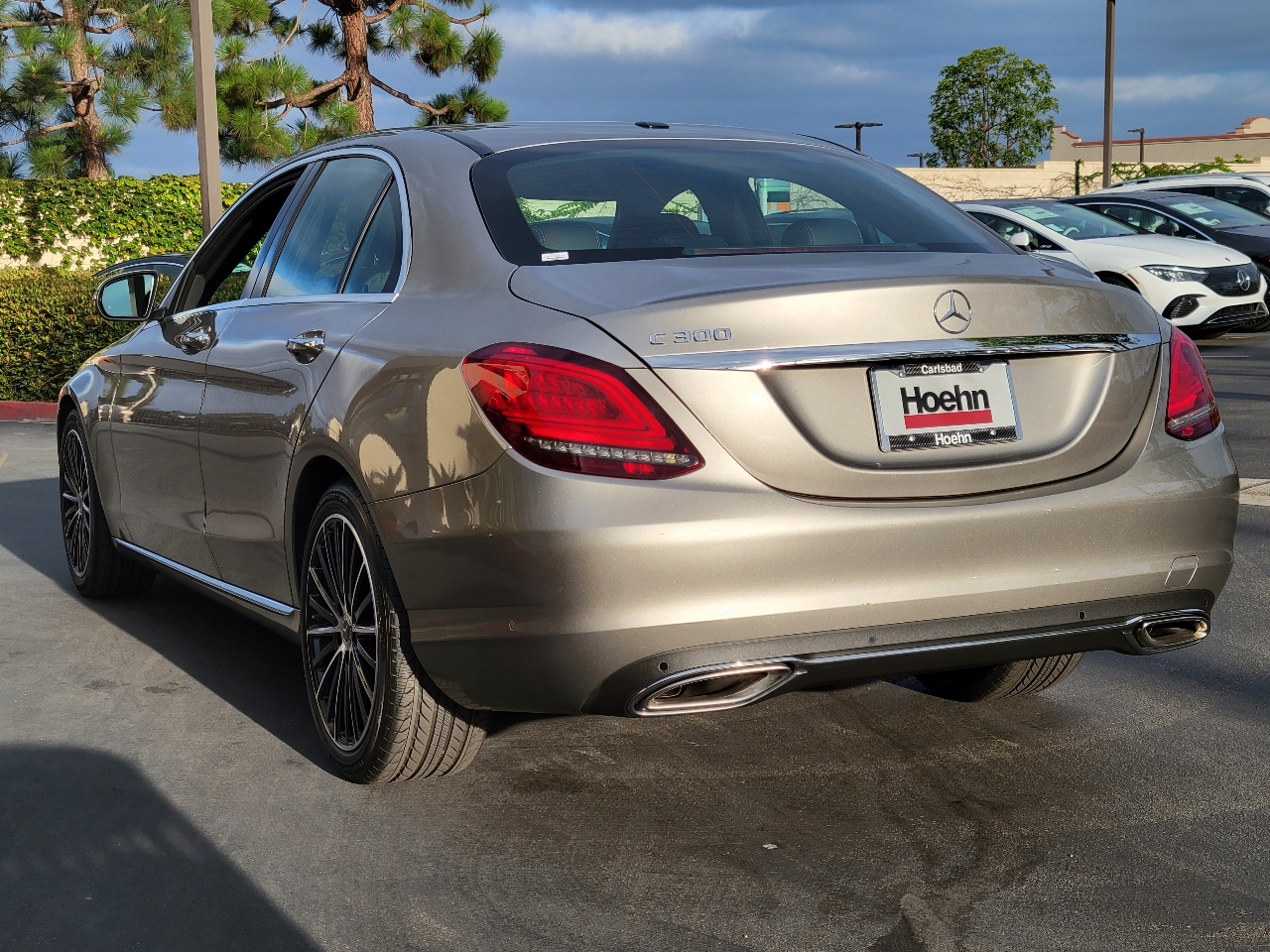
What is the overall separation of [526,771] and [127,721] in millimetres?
1320

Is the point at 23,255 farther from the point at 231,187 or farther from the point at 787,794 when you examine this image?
the point at 787,794

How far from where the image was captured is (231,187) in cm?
2906

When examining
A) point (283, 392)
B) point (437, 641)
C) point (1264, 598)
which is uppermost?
point (283, 392)

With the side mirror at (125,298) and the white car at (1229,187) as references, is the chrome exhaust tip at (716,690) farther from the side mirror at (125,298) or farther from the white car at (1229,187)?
the white car at (1229,187)

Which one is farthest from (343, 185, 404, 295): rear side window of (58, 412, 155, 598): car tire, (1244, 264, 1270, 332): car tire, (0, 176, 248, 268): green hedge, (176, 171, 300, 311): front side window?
(0, 176, 248, 268): green hedge

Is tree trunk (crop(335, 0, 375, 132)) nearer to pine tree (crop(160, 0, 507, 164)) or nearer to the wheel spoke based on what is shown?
pine tree (crop(160, 0, 507, 164))

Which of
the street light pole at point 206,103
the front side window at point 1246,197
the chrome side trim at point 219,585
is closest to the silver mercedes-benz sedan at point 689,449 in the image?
the chrome side trim at point 219,585

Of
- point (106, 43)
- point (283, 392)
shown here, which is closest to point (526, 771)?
point (283, 392)

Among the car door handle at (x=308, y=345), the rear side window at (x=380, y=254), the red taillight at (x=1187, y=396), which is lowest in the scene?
the red taillight at (x=1187, y=396)

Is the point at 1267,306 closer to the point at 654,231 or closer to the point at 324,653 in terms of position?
the point at 654,231

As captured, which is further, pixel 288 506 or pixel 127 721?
pixel 127 721

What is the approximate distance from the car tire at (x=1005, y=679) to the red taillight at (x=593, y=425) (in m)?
1.76

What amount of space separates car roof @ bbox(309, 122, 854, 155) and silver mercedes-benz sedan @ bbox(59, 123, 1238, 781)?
0.03 metres

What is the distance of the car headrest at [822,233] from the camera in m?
4.05
